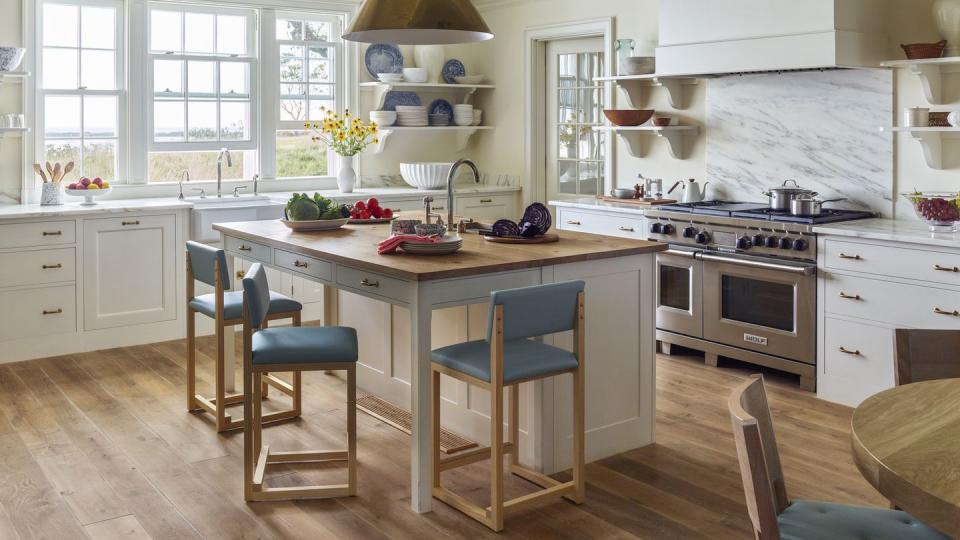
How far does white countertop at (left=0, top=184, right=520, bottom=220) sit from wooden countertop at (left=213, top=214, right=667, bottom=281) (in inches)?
63.9

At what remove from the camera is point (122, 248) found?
230 inches

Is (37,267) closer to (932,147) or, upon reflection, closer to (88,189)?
(88,189)

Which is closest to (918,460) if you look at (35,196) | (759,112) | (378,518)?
(378,518)

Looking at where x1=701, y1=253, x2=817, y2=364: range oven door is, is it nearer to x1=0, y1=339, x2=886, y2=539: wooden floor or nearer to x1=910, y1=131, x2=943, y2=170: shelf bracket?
x1=0, y1=339, x2=886, y2=539: wooden floor

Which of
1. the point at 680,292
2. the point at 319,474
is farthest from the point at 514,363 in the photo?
the point at 680,292

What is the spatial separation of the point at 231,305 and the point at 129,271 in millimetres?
1922

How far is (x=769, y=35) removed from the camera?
499 centimetres

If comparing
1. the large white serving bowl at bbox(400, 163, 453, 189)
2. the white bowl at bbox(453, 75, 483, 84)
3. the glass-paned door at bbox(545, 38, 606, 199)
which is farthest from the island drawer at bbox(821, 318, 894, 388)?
the white bowl at bbox(453, 75, 483, 84)

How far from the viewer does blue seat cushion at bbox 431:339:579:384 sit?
10.4 ft

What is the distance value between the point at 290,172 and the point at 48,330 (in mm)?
2215

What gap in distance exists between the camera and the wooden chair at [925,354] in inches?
96.6

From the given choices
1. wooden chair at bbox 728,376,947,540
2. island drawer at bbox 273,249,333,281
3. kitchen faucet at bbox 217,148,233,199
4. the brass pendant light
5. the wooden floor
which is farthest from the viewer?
kitchen faucet at bbox 217,148,233,199

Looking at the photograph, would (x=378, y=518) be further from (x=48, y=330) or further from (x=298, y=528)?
(x=48, y=330)

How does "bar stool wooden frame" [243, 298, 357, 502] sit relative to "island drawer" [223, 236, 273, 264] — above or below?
below
